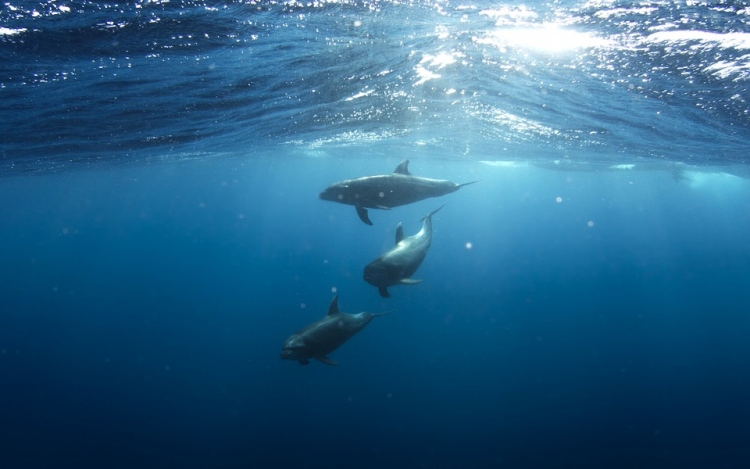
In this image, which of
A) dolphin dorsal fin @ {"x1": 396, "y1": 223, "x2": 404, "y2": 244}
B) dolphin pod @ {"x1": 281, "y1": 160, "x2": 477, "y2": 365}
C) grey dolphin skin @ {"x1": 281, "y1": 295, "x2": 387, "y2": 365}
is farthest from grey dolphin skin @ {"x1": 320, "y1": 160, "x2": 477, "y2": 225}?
grey dolphin skin @ {"x1": 281, "y1": 295, "x2": 387, "y2": 365}

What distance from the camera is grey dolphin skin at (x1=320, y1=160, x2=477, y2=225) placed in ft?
26.1

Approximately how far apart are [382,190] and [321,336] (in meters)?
3.29

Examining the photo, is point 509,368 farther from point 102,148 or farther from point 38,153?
point 38,153

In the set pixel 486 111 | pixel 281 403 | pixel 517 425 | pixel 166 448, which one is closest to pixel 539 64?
pixel 486 111

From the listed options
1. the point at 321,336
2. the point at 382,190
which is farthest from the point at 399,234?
the point at 321,336

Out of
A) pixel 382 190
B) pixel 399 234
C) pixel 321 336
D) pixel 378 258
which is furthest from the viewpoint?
pixel 399 234

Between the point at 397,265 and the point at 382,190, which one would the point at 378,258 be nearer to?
the point at 397,265

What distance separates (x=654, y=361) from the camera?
34.3 meters

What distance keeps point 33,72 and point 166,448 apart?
1875 centimetres

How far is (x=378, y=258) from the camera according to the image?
779 cm

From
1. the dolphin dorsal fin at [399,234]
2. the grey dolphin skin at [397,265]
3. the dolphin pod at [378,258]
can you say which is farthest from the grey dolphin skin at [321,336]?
the dolphin dorsal fin at [399,234]

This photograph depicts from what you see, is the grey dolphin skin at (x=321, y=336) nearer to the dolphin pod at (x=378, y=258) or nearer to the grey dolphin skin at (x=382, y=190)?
the dolphin pod at (x=378, y=258)

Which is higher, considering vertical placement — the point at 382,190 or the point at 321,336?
the point at 382,190

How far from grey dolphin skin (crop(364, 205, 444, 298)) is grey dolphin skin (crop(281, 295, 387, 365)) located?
902 millimetres
